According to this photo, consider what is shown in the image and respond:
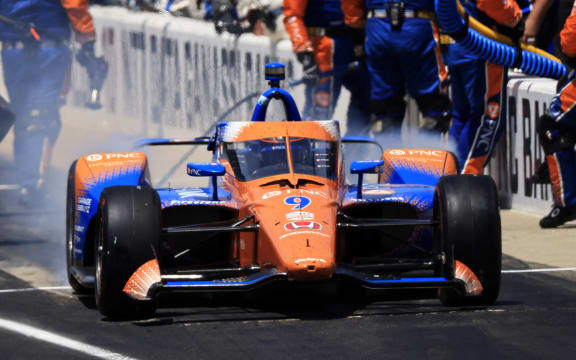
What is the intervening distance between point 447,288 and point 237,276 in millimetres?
1168

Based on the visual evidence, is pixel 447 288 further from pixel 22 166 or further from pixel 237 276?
pixel 22 166

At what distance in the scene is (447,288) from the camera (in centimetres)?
762

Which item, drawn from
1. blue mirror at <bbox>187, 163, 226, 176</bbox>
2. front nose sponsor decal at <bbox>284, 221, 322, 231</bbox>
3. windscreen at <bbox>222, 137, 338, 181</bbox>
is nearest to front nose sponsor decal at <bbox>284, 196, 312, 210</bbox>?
front nose sponsor decal at <bbox>284, 221, 322, 231</bbox>

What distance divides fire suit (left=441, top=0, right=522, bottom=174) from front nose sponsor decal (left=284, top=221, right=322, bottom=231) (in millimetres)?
4358

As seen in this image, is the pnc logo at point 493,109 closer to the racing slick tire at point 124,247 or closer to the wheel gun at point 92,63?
the wheel gun at point 92,63

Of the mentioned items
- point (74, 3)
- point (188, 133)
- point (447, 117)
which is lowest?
point (188, 133)

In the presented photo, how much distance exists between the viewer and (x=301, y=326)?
7258 mm

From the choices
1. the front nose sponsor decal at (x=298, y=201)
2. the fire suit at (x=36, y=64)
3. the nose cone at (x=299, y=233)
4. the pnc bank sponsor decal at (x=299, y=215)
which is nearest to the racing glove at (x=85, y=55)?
the fire suit at (x=36, y=64)

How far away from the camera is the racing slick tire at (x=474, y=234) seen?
752 centimetres

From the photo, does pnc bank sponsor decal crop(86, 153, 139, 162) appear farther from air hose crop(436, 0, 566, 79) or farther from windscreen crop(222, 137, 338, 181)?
air hose crop(436, 0, 566, 79)

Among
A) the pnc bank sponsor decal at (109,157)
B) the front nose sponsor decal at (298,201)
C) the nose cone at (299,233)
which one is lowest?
the nose cone at (299,233)

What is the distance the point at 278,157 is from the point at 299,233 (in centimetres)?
97

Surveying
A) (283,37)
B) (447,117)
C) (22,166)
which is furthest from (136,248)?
(283,37)

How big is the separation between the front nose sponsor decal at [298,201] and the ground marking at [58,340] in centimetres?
145
